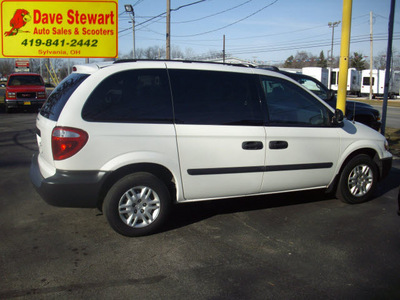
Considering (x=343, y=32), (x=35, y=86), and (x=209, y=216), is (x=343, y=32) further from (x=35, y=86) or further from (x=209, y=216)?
(x=35, y=86)

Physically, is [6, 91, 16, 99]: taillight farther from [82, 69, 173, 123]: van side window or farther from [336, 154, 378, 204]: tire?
[336, 154, 378, 204]: tire

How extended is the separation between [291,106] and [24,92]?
55.3ft

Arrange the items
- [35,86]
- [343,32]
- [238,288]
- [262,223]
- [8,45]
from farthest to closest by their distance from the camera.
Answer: [35,86], [8,45], [343,32], [262,223], [238,288]

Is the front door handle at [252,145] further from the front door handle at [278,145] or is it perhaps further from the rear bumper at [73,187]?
the rear bumper at [73,187]

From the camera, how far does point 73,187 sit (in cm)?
371

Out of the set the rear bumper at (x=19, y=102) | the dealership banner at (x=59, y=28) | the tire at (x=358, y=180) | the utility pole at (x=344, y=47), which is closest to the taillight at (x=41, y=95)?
the rear bumper at (x=19, y=102)

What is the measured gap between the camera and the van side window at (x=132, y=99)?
3780 millimetres

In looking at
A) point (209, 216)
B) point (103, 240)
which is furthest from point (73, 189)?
point (209, 216)

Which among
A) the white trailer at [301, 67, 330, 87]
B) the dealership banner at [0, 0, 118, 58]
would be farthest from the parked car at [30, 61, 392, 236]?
the white trailer at [301, 67, 330, 87]

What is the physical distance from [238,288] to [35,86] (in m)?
18.3

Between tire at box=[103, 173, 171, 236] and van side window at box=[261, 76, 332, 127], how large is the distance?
5.32 ft

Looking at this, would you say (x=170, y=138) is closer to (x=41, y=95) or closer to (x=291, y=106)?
(x=291, y=106)

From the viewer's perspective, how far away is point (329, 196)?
18.9 feet

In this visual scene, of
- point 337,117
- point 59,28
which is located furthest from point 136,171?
point 59,28
